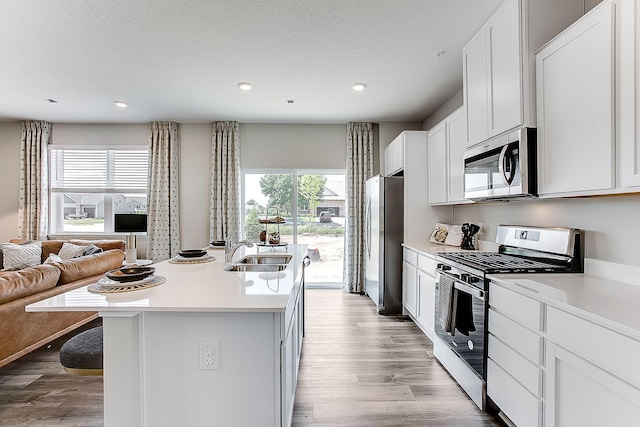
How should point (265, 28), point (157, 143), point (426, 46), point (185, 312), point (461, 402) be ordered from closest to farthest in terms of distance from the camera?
point (185, 312) < point (461, 402) < point (265, 28) < point (426, 46) < point (157, 143)

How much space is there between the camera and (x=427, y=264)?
3139 millimetres

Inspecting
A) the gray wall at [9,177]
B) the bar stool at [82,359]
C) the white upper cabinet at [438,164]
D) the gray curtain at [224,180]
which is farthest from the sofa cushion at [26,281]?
the white upper cabinet at [438,164]

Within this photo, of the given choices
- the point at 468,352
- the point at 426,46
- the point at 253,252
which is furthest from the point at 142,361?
the point at 426,46

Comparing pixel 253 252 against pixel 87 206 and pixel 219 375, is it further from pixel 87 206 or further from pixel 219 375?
pixel 87 206

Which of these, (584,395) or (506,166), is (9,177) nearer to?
(506,166)

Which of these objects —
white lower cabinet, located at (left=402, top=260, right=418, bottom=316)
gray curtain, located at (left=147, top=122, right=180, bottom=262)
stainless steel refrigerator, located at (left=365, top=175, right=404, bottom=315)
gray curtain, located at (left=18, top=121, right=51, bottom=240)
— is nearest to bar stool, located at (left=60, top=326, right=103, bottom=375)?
white lower cabinet, located at (left=402, top=260, right=418, bottom=316)

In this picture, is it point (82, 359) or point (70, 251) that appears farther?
point (70, 251)

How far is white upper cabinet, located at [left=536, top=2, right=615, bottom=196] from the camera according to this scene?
4.92ft

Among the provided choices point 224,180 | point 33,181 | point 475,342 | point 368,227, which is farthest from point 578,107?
point 33,181

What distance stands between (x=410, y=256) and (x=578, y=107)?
2.30m

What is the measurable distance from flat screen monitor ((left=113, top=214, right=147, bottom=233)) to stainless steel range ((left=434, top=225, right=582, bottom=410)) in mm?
4309

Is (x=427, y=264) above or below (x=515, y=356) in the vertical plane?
above

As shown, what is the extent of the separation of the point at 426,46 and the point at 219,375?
284 cm

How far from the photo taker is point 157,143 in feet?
16.6
